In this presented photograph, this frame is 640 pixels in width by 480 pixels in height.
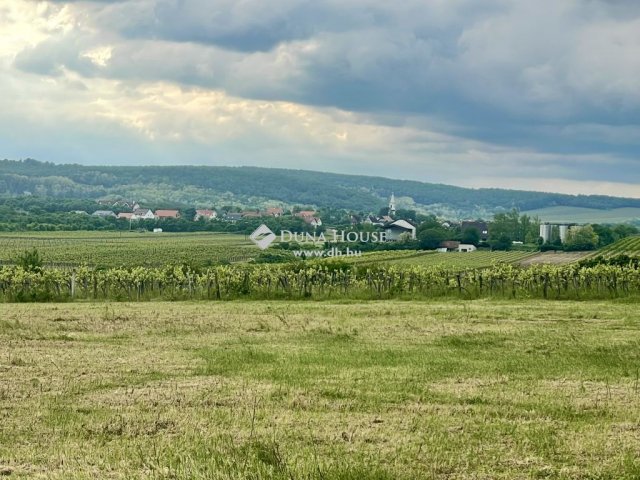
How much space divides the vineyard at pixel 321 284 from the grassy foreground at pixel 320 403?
22.3m

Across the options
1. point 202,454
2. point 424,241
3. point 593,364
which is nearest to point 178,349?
point 593,364

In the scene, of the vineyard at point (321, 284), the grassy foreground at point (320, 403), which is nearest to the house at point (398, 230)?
the vineyard at point (321, 284)

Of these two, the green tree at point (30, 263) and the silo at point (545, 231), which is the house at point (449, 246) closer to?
the silo at point (545, 231)

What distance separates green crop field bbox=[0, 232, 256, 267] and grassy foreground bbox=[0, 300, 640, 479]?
2718 inches

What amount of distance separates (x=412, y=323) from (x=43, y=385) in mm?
16227

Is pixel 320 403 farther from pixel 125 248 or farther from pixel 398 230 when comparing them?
pixel 398 230

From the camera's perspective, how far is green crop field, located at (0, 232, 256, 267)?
105125 mm

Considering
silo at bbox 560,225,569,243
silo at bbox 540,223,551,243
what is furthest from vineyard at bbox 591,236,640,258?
silo at bbox 540,223,551,243

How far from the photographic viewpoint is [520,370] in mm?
18578

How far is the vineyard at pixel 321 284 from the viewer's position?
164 feet

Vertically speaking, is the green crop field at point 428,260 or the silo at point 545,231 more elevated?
the silo at point 545,231

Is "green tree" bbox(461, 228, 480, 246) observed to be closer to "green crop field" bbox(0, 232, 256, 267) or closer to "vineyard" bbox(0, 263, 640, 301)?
"green crop field" bbox(0, 232, 256, 267)

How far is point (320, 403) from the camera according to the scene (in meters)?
14.2

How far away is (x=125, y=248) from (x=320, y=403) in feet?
384
